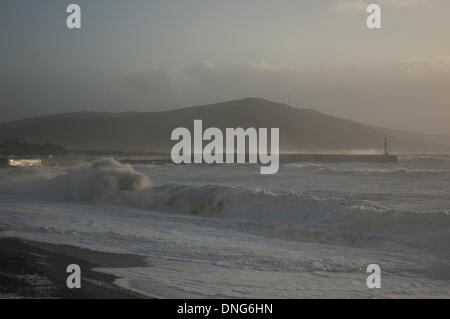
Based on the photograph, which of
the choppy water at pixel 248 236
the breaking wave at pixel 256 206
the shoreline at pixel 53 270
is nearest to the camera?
the shoreline at pixel 53 270

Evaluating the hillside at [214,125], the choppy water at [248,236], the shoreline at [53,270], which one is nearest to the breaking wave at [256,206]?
the choppy water at [248,236]

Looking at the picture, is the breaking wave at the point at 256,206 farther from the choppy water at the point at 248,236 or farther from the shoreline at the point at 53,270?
the shoreline at the point at 53,270

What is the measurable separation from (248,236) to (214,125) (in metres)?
119

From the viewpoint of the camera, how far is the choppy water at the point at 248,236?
22.0 ft

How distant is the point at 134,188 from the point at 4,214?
7.16 metres

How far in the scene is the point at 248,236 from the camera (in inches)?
424

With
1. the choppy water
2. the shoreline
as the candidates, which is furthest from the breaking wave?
the shoreline

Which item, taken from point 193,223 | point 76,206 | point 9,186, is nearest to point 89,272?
point 193,223

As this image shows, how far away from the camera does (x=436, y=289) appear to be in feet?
21.4

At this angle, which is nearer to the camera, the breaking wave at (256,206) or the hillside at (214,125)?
the breaking wave at (256,206)

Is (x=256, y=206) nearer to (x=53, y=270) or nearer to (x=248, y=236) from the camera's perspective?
(x=248, y=236)

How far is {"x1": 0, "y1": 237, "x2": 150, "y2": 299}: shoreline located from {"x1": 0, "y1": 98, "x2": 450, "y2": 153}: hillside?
112263mm

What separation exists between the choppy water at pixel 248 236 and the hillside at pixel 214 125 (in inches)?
4093
